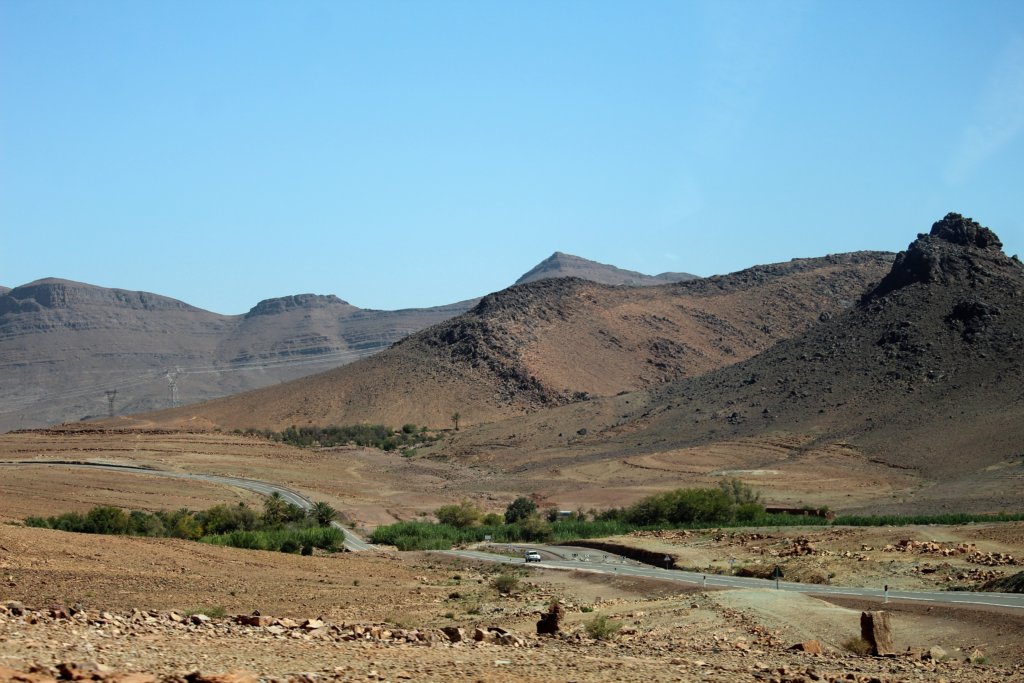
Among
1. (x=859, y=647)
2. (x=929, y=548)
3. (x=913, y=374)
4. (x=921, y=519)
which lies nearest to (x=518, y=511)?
(x=921, y=519)

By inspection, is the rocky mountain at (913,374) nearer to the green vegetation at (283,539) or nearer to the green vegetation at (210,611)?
the green vegetation at (283,539)

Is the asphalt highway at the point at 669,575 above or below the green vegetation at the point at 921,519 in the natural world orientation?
below

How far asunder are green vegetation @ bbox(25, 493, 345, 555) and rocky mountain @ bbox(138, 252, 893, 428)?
2622 inches

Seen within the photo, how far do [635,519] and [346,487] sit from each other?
26.8 m

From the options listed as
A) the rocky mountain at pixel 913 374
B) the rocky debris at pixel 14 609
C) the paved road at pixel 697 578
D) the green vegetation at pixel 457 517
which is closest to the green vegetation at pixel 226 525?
the green vegetation at pixel 457 517

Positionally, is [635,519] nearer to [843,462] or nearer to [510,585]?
[843,462]

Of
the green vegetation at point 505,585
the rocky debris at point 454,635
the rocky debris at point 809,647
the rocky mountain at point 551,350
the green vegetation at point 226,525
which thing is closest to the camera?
the rocky debris at point 454,635

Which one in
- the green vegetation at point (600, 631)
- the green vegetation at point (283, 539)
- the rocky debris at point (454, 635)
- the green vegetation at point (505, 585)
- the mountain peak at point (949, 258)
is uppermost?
the mountain peak at point (949, 258)

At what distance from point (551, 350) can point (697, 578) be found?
105841 millimetres

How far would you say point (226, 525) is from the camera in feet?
193

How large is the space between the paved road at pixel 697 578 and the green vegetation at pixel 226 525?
7.13 meters

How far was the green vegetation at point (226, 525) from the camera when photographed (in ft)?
164

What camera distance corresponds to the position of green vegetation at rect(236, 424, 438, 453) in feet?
380

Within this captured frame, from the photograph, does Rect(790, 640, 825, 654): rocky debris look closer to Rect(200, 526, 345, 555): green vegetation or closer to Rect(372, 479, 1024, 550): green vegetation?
Rect(200, 526, 345, 555): green vegetation
